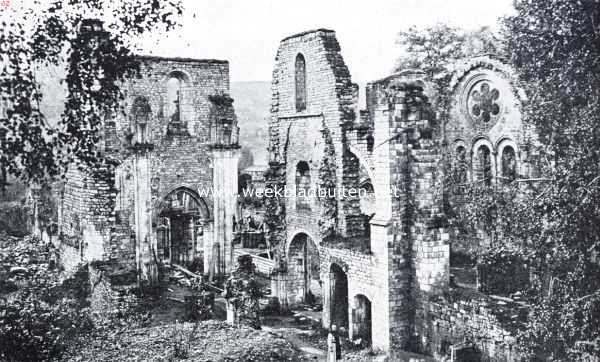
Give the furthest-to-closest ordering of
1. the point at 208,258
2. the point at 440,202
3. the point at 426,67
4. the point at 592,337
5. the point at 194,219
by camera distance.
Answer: the point at 426,67 → the point at 194,219 → the point at 208,258 → the point at 440,202 → the point at 592,337

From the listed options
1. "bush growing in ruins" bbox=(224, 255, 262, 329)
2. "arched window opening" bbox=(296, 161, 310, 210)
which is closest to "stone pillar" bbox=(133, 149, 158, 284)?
"bush growing in ruins" bbox=(224, 255, 262, 329)

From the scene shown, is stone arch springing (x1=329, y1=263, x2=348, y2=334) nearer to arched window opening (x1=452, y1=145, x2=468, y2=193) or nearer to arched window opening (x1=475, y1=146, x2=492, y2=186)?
arched window opening (x1=452, y1=145, x2=468, y2=193)

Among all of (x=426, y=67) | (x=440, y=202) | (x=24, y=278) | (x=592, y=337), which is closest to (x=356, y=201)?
(x=440, y=202)

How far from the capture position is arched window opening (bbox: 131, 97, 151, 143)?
20.2 m

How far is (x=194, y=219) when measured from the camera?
92.7 feet

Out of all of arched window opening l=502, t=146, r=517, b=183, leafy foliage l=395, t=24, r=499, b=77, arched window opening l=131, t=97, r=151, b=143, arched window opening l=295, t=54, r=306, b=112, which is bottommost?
arched window opening l=502, t=146, r=517, b=183

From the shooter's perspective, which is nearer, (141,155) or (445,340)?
(445,340)

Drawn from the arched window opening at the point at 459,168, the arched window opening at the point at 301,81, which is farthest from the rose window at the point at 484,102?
the arched window opening at the point at 301,81

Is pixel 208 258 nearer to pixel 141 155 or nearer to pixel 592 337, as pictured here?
pixel 141 155

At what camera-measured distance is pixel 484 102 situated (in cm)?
2702

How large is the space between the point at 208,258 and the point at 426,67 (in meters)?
16.0

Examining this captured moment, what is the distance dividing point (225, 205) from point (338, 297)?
8.11m

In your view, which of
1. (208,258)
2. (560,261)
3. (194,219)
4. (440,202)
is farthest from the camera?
(194,219)

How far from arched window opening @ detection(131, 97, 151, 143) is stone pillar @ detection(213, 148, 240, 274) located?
3.72 m
